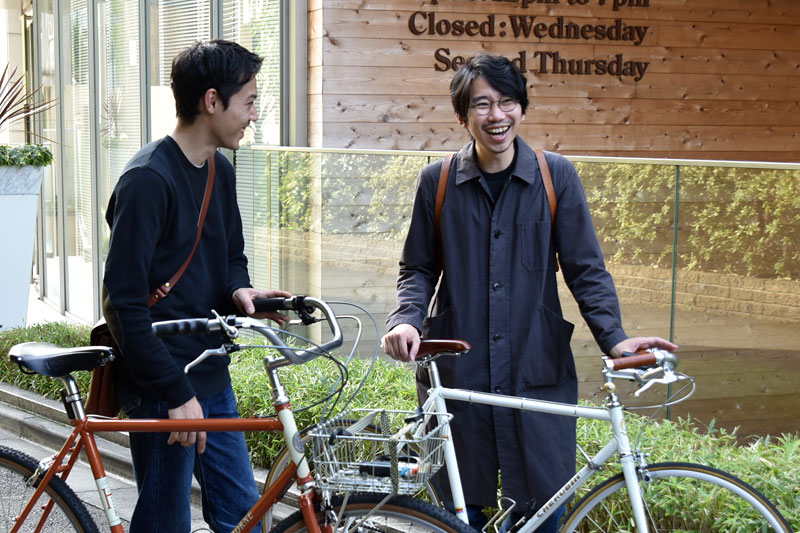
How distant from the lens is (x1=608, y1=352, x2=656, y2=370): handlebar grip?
→ 2797 millimetres

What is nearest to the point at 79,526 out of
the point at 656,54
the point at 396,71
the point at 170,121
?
the point at 396,71

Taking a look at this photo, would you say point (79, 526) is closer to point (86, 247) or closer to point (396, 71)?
point (396, 71)

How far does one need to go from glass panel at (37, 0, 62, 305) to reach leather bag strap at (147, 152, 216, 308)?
8693mm

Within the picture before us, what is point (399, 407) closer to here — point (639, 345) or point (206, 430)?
point (639, 345)

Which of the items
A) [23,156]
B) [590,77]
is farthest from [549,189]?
[23,156]

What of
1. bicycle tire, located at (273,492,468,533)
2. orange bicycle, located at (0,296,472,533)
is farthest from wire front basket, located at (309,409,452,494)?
bicycle tire, located at (273,492,468,533)

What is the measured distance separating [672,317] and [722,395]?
545 mm

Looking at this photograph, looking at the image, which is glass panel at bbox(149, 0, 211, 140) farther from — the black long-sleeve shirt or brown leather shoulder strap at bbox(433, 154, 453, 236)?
the black long-sleeve shirt

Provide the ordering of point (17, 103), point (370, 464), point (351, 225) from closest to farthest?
point (370, 464)
point (351, 225)
point (17, 103)

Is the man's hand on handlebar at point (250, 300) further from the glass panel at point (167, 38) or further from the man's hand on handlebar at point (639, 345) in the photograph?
the glass panel at point (167, 38)

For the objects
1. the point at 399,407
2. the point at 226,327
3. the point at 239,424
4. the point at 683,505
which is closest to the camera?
the point at 226,327

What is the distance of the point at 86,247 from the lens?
10.4 m

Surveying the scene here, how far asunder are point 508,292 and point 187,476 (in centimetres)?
108

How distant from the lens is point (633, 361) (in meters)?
2.80
